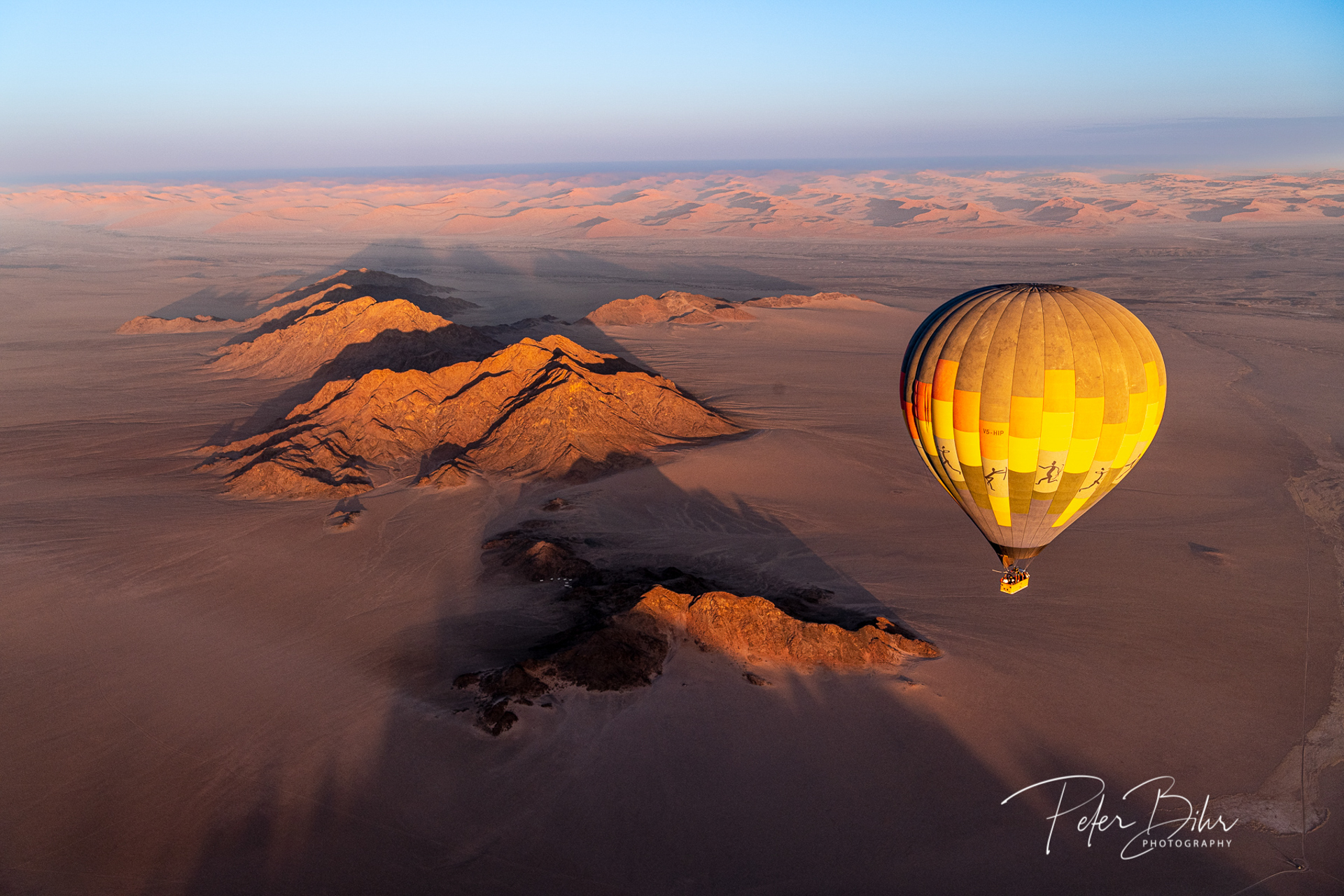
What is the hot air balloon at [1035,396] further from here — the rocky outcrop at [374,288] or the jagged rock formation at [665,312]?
the rocky outcrop at [374,288]

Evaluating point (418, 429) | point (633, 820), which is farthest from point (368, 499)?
point (633, 820)

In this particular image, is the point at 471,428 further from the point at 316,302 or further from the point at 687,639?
the point at 316,302

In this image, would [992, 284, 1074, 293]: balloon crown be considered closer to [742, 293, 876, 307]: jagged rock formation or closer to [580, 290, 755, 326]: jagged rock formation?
[580, 290, 755, 326]: jagged rock formation

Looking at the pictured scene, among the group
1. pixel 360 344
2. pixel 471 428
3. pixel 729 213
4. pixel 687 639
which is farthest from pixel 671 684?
pixel 729 213

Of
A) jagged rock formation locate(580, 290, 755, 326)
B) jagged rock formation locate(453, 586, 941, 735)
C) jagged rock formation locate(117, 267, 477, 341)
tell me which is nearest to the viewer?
jagged rock formation locate(453, 586, 941, 735)

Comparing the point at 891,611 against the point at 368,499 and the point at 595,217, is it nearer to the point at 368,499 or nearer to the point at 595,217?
the point at 368,499

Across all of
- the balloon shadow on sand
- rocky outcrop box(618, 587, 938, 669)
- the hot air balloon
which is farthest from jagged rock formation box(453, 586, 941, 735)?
the hot air balloon

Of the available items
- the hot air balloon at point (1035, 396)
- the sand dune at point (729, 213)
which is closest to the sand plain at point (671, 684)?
the hot air balloon at point (1035, 396)
